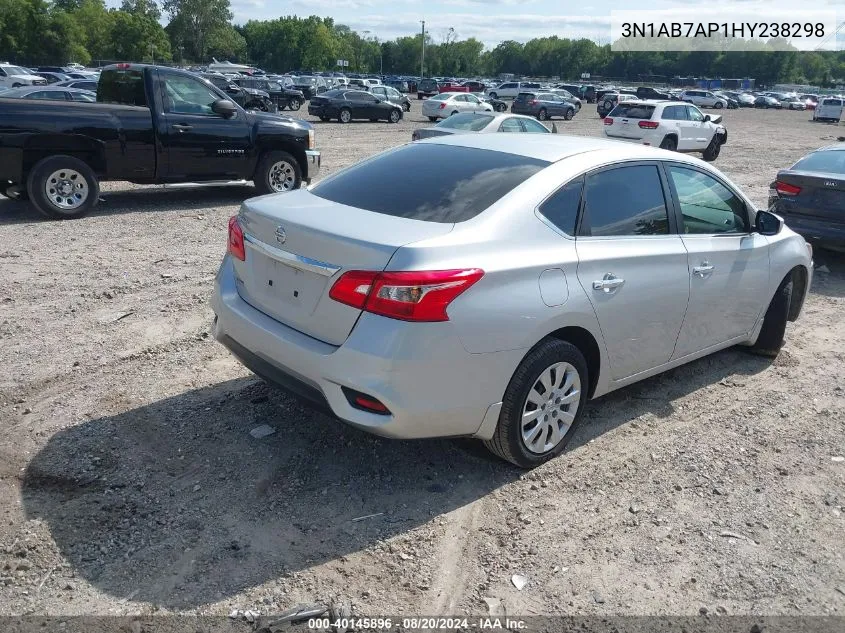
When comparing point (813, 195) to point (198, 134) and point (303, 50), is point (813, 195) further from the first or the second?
point (303, 50)

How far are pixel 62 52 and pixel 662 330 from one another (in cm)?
9950

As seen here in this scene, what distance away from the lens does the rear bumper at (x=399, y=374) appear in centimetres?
330

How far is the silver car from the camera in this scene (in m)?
3.35

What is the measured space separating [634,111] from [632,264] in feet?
62.1

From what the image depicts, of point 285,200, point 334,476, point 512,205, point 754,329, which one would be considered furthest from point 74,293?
point 754,329

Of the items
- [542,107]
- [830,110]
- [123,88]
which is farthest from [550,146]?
[830,110]

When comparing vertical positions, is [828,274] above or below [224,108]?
below

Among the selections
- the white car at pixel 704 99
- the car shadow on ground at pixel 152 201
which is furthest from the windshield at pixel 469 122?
the white car at pixel 704 99

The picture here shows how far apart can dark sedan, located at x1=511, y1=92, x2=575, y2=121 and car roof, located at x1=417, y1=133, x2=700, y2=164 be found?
118ft

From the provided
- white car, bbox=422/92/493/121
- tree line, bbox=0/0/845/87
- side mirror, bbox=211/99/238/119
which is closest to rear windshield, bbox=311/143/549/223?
side mirror, bbox=211/99/238/119

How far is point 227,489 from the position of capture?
3.72 meters

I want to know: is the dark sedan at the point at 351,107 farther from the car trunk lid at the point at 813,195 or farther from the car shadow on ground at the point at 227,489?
the car shadow on ground at the point at 227,489

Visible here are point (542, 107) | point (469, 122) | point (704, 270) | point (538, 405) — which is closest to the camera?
point (538, 405)

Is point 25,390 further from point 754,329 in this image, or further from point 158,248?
point 754,329
